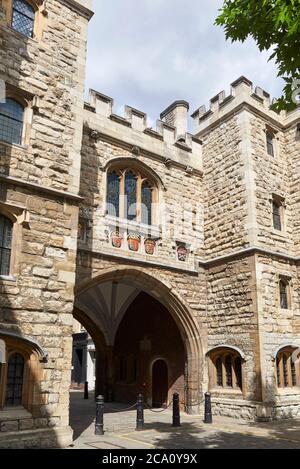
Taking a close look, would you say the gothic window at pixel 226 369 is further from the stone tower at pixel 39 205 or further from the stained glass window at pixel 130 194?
the stone tower at pixel 39 205

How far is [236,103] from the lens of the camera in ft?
48.0

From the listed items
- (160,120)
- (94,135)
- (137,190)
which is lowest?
(137,190)

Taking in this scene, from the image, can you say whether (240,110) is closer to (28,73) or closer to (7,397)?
(28,73)

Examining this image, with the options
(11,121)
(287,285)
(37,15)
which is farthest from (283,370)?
(37,15)

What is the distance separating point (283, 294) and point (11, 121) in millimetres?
9434

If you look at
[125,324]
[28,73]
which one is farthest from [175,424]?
[28,73]

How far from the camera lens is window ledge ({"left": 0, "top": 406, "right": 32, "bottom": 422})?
24.5 ft

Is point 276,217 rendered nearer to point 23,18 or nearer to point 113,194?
point 113,194

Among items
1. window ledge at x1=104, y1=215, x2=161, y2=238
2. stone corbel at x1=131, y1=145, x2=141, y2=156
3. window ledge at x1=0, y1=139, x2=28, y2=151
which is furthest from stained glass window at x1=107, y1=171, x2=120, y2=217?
window ledge at x1=0, y1=139, x2=28, y2=151

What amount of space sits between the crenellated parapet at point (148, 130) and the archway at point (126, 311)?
4.19m

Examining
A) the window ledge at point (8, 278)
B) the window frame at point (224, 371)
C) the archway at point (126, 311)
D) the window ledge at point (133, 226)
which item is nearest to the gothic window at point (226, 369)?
the window frame at point (224, 371)

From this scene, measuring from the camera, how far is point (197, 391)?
13.0 metres

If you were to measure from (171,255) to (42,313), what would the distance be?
234 inches

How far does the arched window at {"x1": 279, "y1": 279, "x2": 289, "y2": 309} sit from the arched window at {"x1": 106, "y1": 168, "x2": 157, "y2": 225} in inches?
180
